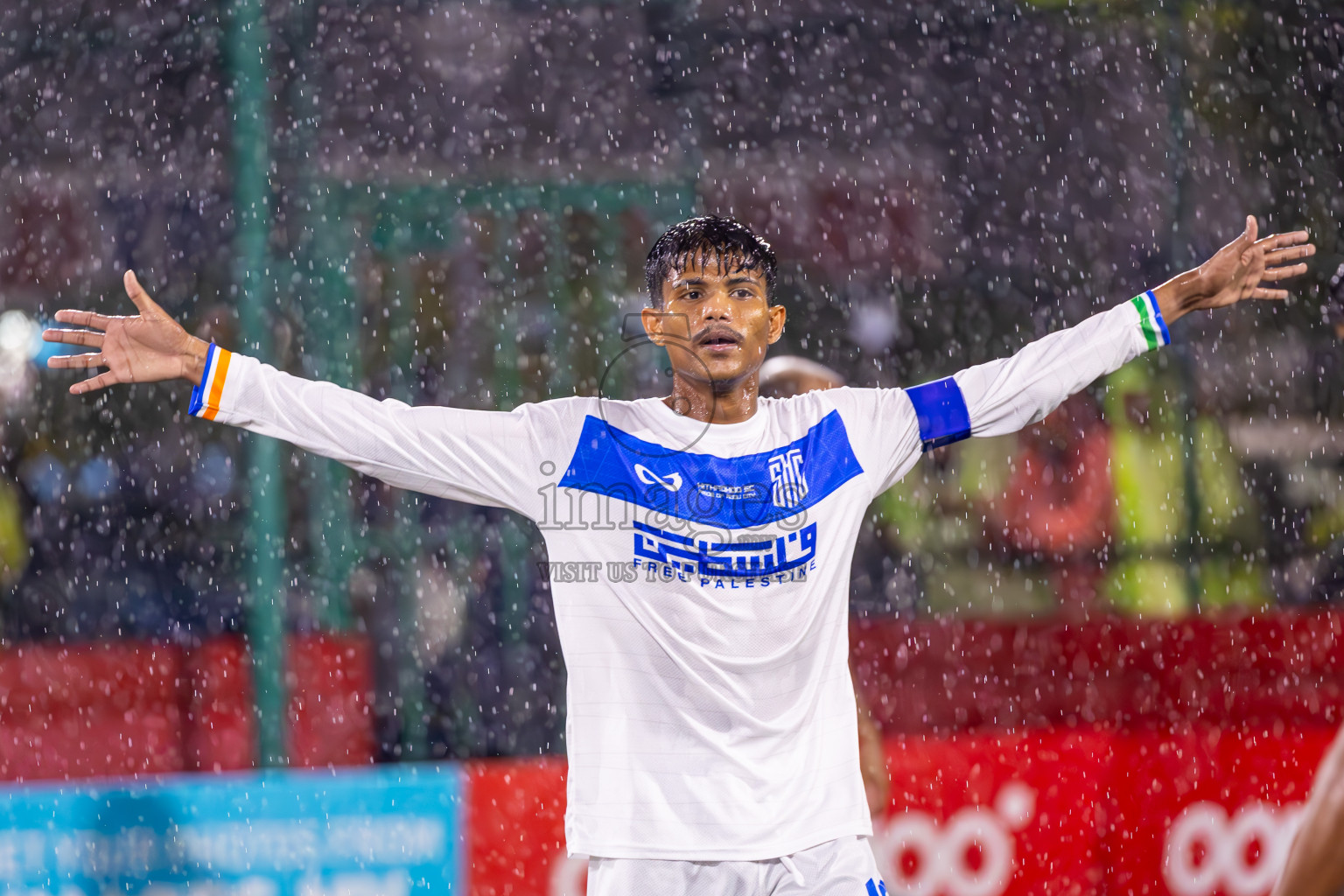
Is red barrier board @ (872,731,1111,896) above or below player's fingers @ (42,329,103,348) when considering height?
below

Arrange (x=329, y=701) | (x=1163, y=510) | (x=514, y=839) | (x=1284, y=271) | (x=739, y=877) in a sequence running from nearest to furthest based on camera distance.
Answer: (x=739, y=877)
(x=1284, y=271)
(x=514, y=839)
(x=329, y=701)
(x=1163, y=510)

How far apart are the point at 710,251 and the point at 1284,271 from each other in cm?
122

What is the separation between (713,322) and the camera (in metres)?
2.59

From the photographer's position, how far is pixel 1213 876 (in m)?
4.17

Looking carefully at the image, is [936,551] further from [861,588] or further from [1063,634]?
[1063,634]

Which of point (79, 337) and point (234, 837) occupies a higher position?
point (79, 337)

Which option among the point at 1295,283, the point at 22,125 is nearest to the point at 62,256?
the point at 22,125

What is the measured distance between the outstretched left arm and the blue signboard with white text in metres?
1.90

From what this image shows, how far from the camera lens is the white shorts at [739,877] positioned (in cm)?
236

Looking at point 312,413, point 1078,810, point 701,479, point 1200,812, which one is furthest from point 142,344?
point 1200,812

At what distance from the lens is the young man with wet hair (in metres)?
2.38

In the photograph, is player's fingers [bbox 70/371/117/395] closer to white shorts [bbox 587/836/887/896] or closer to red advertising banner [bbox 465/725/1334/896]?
white shorts [bbox 587/836/887/896]

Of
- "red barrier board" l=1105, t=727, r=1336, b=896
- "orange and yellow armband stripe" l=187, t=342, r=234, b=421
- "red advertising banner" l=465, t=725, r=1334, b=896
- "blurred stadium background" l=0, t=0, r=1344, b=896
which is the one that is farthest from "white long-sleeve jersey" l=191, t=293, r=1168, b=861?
"blurred stadium background" l=0, t=0, r=1344, b=896

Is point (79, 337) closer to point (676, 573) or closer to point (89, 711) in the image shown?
point (676, 573)
